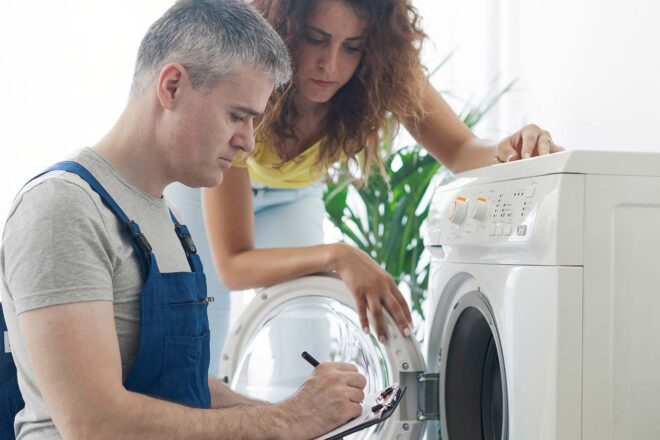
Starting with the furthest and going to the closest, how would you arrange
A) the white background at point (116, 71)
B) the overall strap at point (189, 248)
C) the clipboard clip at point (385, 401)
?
1. the white background at point (116, 71)
2. the overall strap at point (189, 248)
3. the clipboard clip at point (385, 401)

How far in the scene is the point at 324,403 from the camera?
114 cm

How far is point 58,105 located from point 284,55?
1687 mm

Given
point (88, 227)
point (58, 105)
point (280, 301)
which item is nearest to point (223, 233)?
point (280, 301)

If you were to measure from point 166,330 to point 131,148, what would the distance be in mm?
260

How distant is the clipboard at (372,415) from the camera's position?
105 cm

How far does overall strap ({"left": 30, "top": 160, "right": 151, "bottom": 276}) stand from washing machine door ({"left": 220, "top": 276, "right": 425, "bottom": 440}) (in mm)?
586

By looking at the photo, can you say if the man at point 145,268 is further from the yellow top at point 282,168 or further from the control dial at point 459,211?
the yellow top at point 282,168

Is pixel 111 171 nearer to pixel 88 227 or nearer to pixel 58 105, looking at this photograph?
pixel 88 227

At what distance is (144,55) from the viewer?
113cm

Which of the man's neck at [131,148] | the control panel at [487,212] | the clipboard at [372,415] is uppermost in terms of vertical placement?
the man's neck at [131,148]

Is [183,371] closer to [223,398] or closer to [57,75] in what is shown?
[223,398]

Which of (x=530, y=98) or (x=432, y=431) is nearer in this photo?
(x=432, y=431)

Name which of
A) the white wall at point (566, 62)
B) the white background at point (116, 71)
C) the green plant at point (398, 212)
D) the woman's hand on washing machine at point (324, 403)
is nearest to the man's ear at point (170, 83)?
the woman's hand on washing machine at point (324, 403)

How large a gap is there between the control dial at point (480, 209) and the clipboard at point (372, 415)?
304mm
